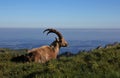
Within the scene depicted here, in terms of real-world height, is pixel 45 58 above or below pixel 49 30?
below

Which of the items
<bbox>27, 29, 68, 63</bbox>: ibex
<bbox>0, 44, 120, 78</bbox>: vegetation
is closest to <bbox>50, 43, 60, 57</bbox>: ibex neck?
<bbox>27, 29, 68, 63</bbox>: ibex

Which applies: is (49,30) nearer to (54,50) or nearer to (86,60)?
(54,50)

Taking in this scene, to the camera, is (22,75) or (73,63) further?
(73,63)

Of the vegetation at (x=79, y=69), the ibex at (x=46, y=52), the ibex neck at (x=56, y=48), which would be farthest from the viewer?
the ibex neck at (x=56, y=48)

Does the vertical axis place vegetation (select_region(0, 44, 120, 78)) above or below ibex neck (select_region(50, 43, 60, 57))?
above

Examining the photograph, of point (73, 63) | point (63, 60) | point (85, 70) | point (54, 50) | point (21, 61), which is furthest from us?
point (54, 50)

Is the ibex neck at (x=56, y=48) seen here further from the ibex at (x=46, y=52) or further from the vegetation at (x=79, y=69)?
the vegetation at (x=79, y=69)

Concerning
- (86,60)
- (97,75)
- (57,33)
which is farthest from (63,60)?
(57,33)

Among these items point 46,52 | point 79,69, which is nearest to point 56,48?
point 46,52

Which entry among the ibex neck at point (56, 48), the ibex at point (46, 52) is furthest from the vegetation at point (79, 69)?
the ibex neck at point (56, 48)

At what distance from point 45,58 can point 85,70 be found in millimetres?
8915

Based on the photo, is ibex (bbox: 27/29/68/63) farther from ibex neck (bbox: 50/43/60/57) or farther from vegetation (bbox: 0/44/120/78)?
vegetation (bbox: 0/44/120/78)

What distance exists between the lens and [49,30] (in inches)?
1019

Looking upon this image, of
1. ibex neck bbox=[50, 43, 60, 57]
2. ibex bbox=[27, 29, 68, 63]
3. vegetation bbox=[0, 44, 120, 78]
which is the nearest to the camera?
vegetation bbox=[0, 44, 120, 78]
